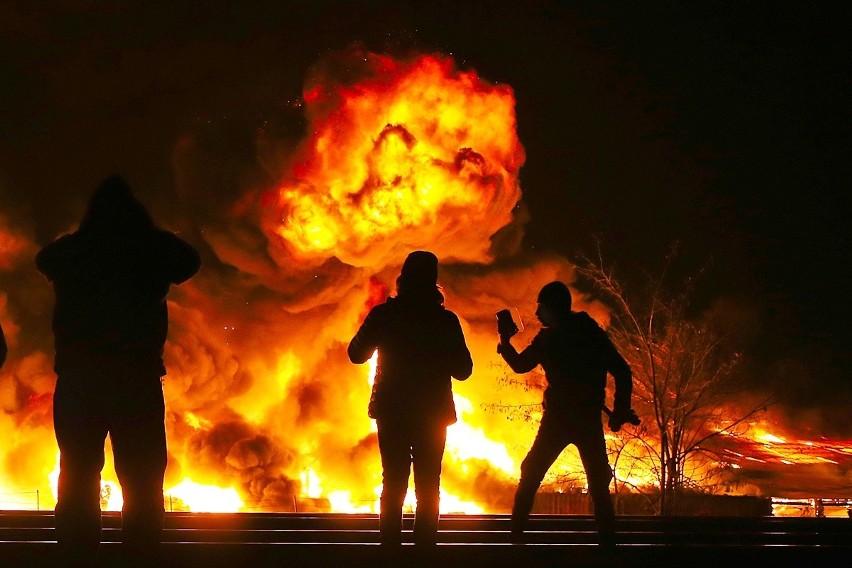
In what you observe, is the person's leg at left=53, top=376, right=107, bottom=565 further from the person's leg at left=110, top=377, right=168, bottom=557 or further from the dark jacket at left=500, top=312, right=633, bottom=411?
the dark jacket at left=500, top=312, right=633, bottom=411

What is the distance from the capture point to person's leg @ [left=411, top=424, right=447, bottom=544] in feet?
20.1

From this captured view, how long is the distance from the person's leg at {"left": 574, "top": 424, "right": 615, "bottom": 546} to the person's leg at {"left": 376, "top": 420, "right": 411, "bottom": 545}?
1.37 metres

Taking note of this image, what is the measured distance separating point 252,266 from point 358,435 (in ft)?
27.1

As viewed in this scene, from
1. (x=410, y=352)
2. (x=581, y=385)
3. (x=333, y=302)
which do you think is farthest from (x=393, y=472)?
(x=333, y=302)

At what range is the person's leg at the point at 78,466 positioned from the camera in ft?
17.2

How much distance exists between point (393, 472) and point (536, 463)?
1.40m

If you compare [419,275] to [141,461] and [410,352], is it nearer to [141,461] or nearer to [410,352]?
[410,352]

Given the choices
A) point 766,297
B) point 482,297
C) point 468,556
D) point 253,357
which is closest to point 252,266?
point 253,357

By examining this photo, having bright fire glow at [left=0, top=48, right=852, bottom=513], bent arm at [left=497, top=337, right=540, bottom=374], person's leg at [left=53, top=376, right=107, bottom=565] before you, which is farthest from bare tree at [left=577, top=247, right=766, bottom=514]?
person's leg at [left=53, top=376, right=107, bottom=565]

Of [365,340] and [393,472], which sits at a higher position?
[365,340]

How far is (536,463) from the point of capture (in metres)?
7.04

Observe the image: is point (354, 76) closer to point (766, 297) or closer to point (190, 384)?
point (190, 384)

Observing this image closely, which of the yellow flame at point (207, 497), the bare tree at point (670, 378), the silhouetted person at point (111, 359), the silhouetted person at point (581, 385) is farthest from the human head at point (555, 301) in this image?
the yellow flame at point (207, 497)

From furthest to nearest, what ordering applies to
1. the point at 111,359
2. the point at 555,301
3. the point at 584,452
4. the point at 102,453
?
the point at 584,452 → the point at 555,301 → the point at 102,453 → the point at 111,359
